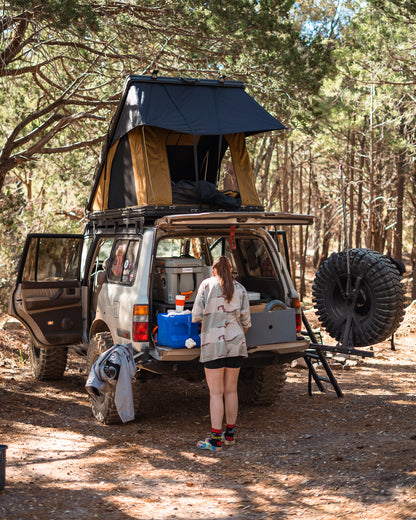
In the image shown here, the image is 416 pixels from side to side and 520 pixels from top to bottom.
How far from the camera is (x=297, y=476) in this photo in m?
5.29

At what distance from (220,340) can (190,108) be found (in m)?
2.98

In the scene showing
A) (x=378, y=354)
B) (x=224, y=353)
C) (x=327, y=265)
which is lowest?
(x=378, y=354)

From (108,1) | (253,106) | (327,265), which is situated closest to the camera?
(327,265)

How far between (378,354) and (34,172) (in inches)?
661

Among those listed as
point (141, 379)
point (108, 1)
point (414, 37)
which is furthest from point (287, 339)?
point (414, 37)

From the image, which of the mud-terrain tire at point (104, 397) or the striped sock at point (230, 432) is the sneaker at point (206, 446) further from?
the mud-terrain tire at point (104, 397)

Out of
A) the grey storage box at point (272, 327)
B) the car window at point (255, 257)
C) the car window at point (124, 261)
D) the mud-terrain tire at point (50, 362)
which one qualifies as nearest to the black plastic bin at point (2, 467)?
the car window at point (124, 261)

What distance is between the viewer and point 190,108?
7688mm

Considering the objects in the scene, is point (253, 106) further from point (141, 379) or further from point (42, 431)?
point (42, 431)

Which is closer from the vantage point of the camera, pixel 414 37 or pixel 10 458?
pixel 10 458

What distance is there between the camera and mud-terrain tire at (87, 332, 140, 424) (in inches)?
268

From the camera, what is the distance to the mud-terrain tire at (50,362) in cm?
928

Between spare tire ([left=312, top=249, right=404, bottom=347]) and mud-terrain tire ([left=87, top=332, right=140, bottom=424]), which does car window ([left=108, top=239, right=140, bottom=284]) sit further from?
spare tire ([left=312, top=249, right=404, bottom=347])

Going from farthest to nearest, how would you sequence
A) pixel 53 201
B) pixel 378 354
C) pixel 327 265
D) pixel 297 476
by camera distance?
pixel 53 201 → pixel 378 354 → pixel 327 265 → pixel 297 476
